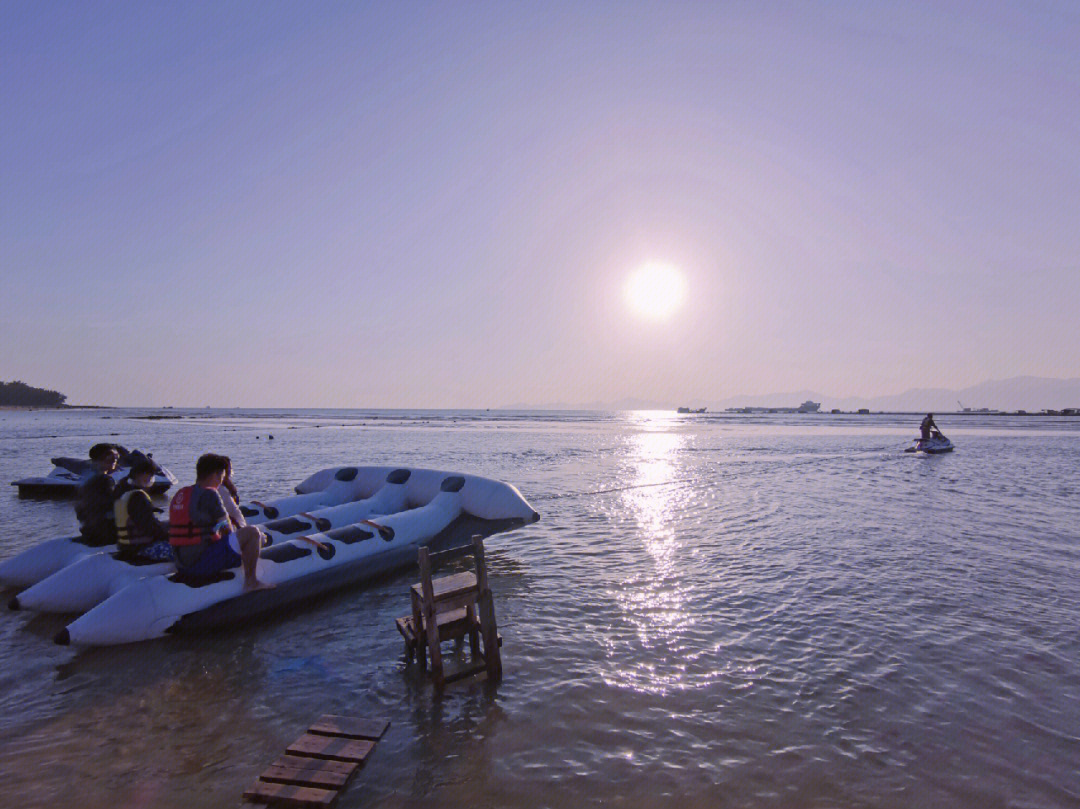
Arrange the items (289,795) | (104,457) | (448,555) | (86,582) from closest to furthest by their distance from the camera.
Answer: (289,795) → (448,555) → (86,582) → (104,457)

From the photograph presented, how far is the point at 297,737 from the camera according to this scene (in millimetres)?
5145

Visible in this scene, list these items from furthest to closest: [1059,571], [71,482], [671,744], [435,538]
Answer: [71,482]
[435,538]
[1059,571]
[671,744]

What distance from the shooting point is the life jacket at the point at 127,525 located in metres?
8.05

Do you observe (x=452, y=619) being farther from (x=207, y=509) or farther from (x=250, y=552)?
(x=207, y=509)

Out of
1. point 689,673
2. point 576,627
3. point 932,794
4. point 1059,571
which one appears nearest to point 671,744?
point 689,673

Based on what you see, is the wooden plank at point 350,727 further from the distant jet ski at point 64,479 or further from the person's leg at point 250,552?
the distant jet ski at point 64,479

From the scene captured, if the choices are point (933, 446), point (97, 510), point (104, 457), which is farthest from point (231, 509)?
point (933, 446)

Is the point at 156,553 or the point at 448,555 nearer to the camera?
the point at 448,555

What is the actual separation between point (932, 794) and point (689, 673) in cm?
231

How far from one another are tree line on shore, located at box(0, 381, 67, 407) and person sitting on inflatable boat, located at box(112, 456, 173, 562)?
17978cm

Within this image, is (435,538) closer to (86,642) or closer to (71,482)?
(86,642)

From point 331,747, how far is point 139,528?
17.2 ft

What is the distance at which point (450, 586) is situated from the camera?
643 centimetres

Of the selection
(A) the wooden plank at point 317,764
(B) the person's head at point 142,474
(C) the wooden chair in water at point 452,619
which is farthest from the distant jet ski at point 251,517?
(A) the wooden plank at point 317,764
